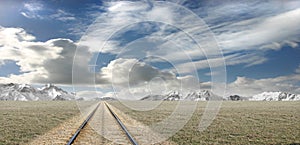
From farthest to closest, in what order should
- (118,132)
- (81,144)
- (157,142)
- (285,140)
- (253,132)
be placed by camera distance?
(253,132)
(118,132)
(285,140)
(157,142)
(81,144)

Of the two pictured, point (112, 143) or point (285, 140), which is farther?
point (285, 140)

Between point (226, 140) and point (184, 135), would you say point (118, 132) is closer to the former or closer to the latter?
point (184, 135)

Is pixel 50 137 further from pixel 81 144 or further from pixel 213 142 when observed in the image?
pixel 213 142

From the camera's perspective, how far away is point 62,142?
15031 millimetres

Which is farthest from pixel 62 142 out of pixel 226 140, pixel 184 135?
pixel 226 140

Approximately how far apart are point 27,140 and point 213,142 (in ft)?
28.6

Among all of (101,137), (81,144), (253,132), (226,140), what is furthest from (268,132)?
(81,144)

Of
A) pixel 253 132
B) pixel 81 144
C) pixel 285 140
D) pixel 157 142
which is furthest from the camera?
pixel 253 132

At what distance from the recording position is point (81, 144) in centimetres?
1413

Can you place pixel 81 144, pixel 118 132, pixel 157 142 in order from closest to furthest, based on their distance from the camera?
pixel 81 144 < pixel 157 142 < pixel 118 132

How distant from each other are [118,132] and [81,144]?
390cm

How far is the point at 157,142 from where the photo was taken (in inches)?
610

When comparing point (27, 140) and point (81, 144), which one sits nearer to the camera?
point (81, 144)

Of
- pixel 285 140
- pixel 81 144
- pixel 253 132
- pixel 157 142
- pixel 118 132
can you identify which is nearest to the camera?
pixel 81 144
